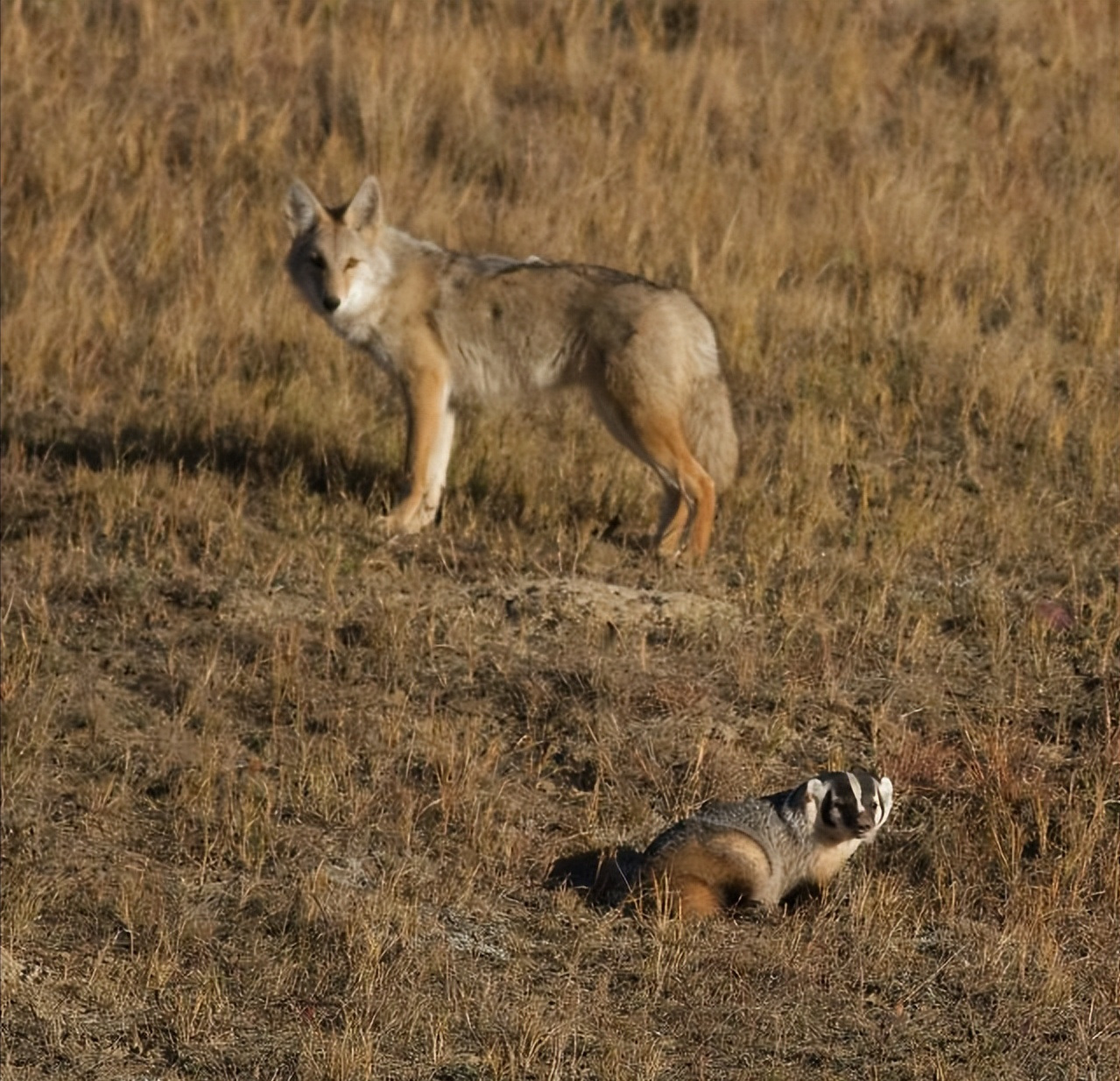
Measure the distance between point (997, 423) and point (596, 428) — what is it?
7.24 feet

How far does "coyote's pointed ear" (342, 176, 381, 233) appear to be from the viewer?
11438 mm

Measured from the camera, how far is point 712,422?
11086 mm

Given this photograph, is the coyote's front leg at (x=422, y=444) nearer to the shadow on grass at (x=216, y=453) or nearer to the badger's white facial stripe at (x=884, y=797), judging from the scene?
the shadow on grass at (x=216, y=453)

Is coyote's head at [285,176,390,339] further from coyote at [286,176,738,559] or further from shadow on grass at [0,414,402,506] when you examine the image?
shadow on grass at [0,414,402,506]

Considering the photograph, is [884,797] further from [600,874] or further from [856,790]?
[600,874]

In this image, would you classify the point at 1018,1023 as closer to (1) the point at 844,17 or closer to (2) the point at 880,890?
(2) the point at 880,890

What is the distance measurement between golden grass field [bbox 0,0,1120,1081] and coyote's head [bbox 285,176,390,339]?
89 cm

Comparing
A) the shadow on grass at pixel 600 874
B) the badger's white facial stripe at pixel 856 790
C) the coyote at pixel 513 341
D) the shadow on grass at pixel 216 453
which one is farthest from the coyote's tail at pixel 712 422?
the badger's white facial stripe at pixel 856 790

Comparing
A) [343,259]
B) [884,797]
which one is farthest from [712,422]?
[884,797]

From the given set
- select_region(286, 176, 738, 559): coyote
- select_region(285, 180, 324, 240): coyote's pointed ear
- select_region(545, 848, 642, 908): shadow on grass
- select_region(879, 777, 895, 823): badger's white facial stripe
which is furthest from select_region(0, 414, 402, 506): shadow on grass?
select_region(879, 777, 895, 823): badger's white facial stripe

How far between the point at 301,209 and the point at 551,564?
2.39 meters

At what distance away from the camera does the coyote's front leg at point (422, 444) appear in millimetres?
11195

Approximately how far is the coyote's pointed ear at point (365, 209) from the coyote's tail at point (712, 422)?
189 cm

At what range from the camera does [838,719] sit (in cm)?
934
